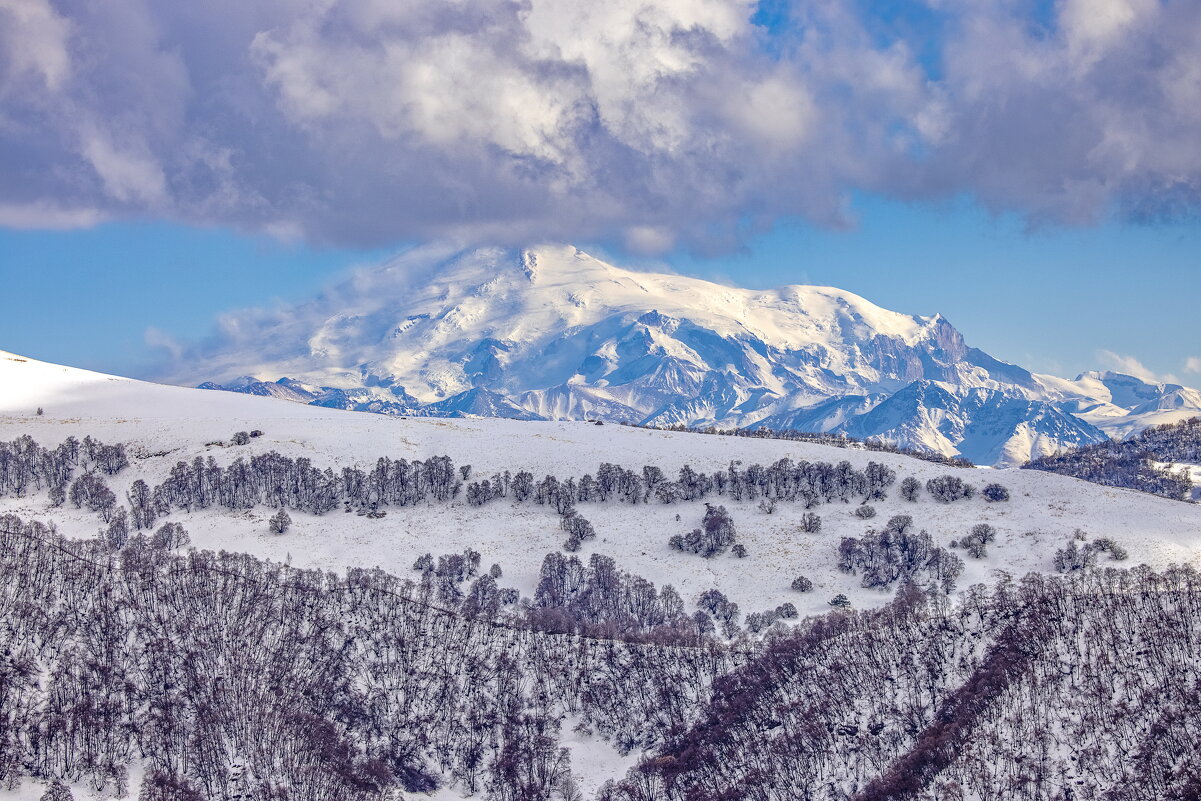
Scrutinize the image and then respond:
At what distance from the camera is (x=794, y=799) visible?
185750 mm

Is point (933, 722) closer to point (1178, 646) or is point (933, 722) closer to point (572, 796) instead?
point (1178, 646)

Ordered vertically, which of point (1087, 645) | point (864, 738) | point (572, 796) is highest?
point (1087, 645)

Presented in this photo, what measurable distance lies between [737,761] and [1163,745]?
67.7 m

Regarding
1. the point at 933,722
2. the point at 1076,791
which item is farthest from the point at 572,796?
the point at 1076,791

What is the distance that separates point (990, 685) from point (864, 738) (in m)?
24.2

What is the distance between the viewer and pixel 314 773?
195 metres

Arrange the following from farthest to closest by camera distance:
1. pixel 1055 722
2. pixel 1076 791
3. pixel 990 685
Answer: pixel 990 685 < pixel 1055 722 < pixel 1076 791

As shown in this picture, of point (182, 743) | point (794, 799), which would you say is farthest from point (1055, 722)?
point (182, 743)

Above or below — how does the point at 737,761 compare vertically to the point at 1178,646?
below

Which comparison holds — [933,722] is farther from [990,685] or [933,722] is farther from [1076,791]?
[1076,791]

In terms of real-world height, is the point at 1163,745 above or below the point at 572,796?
above

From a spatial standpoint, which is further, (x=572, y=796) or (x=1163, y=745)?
(x=572, y=796)

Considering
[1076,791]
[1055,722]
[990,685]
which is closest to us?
[1076,791]

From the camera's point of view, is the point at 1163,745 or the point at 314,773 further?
the point at 314,773
